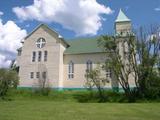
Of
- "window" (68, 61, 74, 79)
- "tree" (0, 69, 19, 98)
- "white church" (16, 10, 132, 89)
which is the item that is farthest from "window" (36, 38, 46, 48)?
"tree" (0, 69, 19, 98)

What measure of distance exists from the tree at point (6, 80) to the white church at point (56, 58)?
27.7 ft

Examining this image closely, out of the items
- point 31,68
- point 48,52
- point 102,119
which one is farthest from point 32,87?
point 102,119

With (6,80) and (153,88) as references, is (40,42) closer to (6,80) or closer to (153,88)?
(6,80)

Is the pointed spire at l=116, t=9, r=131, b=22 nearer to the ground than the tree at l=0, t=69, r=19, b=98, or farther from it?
farther from it

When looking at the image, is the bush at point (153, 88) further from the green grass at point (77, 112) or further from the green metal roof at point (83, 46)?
the green metal roof at point (83, 46)

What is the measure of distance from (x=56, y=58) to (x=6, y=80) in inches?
472

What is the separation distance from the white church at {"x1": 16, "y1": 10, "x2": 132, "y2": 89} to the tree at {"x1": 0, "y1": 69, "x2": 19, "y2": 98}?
8442 mm

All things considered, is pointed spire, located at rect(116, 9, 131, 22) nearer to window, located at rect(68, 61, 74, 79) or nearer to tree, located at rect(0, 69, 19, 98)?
window, located at rect(68, 61, 74, 79)

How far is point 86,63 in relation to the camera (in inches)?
1768

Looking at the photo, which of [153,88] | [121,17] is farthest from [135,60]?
[121,17]

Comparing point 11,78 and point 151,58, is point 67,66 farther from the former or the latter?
point 151,58

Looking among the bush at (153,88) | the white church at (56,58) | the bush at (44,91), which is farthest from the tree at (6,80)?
the bush at (153,88)

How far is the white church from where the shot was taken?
146 ft

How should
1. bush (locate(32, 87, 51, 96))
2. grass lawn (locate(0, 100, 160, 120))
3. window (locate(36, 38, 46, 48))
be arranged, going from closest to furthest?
grass lawn (locate(0, 100, 160, 120)), bush (locate(32, 87, 51, 96)), window (locate(36, 38, 46, 48))
